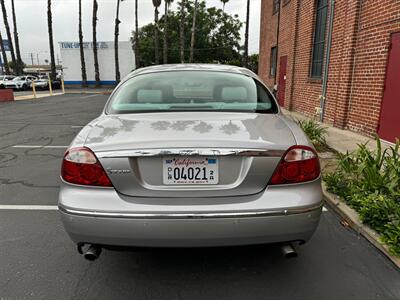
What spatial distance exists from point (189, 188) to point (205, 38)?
4785cm

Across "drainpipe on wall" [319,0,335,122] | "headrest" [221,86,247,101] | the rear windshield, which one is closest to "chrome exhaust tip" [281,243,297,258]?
the rear windshield

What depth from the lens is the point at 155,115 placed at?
2785mm

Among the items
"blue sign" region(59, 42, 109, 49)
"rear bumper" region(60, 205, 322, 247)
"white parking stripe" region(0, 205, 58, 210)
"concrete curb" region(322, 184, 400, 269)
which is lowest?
"white parking stripe" region(0, 205, 58, 210)

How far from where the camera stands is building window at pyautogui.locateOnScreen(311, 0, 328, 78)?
9875 mm

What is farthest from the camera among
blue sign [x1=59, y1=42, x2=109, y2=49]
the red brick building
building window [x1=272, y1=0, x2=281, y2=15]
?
blue sign [x1=59, y1=42, x2=109, y2=49]

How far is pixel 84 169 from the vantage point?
7.36ft

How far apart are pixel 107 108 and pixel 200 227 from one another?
5.18ft

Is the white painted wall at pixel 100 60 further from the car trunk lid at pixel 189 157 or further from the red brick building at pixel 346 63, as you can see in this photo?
the car trunk lid at pixel 189 157

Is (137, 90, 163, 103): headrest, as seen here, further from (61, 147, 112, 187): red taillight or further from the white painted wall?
the white painted wall

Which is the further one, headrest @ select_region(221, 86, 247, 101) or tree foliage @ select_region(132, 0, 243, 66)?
tree foliage @ select_region(132, 0, 243, 66)

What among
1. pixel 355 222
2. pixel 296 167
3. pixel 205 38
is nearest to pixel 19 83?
pixel 205 38

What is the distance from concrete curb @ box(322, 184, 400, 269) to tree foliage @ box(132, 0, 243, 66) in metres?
45.1

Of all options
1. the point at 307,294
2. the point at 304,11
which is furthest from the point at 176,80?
the point at 304,11

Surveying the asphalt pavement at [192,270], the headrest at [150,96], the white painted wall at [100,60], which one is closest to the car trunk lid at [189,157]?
the asphalt pavement at [192,270]
